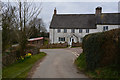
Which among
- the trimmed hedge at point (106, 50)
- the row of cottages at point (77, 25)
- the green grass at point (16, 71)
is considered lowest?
the green grass at point (16, 71)

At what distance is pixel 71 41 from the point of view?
36781mm

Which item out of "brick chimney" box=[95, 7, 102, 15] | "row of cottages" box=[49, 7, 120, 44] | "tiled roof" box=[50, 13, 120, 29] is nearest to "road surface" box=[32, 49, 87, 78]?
"row of cottages" box=[49, 7, 120, 44]

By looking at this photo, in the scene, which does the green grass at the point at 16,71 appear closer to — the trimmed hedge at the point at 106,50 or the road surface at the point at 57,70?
the road surface at the point at 57,70

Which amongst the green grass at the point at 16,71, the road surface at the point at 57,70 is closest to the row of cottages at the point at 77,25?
the green grass at the point at 16,71

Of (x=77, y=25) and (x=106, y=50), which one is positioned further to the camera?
(x=77, y=25)

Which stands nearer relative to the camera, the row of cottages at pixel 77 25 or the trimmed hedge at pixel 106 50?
the trimmed hedge at pixel 106 50

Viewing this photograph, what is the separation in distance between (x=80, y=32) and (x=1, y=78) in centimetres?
3001

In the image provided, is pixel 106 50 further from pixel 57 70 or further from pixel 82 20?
pixel 82 20

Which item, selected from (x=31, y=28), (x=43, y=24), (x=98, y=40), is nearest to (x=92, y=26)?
(x=31, y=28)

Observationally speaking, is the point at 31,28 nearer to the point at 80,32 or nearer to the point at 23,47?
the point at 23,47

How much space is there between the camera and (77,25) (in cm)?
3706

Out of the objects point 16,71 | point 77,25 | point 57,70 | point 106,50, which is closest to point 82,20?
point 77,25

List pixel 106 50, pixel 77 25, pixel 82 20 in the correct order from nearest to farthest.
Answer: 1. pixel 106 50
2. pixel 77 25
3. pixel 82 20

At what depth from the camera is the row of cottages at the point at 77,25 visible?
118 ft
